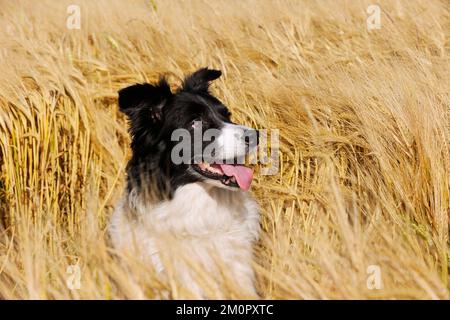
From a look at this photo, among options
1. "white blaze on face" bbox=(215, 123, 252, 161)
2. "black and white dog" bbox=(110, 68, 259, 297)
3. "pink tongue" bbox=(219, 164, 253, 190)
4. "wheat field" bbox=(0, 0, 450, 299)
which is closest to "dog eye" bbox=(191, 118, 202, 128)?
"black and white dog" bbox=(110, 68, 259, 297)

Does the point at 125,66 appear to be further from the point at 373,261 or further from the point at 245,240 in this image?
the point at 373,261

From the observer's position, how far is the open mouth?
3.60 metres

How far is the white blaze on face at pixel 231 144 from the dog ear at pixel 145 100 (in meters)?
0.45

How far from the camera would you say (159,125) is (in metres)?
3.82

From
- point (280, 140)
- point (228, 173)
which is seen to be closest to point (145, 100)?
point (228, 173)

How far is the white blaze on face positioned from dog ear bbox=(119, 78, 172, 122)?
451mm

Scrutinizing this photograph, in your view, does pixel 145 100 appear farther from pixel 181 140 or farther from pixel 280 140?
pixel 280 140

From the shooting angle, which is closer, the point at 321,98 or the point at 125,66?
the point at 321,98

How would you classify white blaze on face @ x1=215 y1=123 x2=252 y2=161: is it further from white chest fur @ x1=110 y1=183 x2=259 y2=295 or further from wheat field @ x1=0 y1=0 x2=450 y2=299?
wheat field @ x1=0 y1=0 x2=450 y2=299

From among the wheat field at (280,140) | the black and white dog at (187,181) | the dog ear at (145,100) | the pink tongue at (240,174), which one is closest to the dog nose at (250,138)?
the black and white dog at (187,181)

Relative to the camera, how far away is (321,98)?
4.49 meters

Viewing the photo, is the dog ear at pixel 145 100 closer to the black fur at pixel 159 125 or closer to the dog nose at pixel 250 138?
the black fur at pixel 159 125
